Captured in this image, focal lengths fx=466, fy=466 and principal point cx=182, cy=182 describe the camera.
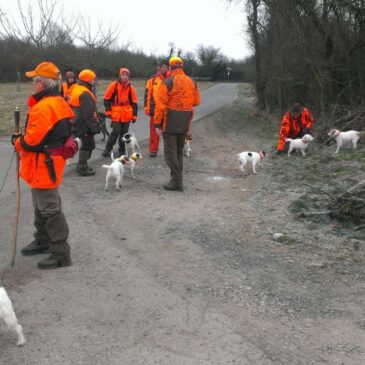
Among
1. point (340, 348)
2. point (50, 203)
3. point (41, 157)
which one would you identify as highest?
point (41, 157)

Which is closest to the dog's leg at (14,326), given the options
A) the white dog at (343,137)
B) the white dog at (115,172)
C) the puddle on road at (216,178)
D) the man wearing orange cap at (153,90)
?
the white dog at (115,172)

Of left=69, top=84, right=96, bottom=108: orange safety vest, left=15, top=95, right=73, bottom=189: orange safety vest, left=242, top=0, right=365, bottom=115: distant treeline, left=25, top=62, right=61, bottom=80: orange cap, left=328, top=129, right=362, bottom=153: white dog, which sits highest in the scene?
left=242, top=0, right=365, bottom=115: distant treeline

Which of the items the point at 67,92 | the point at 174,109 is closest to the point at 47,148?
the point at 174,109

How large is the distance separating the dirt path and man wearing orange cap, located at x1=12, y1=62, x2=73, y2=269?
0.41m

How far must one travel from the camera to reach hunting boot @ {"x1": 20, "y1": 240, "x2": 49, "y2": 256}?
17.1 ft

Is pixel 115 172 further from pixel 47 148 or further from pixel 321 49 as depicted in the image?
pixel 321 49

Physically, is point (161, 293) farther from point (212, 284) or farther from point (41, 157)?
point (41, 157)

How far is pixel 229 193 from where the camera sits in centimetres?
807

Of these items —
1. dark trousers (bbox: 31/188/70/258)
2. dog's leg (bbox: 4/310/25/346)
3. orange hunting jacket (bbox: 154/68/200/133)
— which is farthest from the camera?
orange hunting jacket (bbox: 154/68/200/133)

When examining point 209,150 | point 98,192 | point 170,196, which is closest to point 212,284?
point 170,196

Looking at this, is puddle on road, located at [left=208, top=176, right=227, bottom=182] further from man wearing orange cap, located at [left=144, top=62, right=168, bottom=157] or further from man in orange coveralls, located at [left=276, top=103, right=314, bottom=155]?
man in orange coveralls, located at [left=276, top=103, right=314, bottom=155]

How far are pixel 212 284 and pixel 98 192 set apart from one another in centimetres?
382

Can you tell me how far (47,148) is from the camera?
4.54m

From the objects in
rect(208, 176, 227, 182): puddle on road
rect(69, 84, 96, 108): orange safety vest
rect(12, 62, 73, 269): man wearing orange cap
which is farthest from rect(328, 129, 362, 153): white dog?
rect(12, 62, 73, 269): man wearing orange cap
